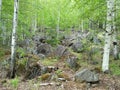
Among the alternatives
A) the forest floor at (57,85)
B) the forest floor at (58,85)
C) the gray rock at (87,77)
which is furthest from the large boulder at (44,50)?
the gray rock at (87,77)

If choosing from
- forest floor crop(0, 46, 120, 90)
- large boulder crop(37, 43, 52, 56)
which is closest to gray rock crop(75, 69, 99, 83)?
forest floor crop(0, 46, 120, 90)

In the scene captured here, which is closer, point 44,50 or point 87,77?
point 87,77

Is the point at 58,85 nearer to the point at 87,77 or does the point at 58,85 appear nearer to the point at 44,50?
the point at 87,77

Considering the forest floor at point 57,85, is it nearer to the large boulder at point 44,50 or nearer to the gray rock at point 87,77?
the gray rock at point 87,77

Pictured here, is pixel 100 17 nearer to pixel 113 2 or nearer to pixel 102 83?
pixel 113 2

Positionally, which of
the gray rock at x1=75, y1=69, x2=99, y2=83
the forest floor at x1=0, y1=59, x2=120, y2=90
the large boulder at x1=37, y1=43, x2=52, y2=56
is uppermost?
the large boulder at x1=37, y1=43, x2=52, y2=56

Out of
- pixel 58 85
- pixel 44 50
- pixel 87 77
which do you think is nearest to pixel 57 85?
pixel 58 85

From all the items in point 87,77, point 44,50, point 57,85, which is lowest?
point 57,85

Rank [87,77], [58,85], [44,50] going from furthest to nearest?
[44,50]
[87,77]
[58,85]

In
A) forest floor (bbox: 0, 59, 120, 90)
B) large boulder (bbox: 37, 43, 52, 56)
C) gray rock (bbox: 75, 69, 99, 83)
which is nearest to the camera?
forest floor (bbox: 0, 59, 120, 90)

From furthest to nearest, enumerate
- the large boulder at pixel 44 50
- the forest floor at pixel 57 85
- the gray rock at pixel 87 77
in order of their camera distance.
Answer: the large boulder at pixel 44 50
the gray rock at pixel 87 77
the forest floor at pixel 57 85

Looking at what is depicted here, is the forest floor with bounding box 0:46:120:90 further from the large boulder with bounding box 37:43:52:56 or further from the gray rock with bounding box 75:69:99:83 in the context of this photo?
the large boulder with bounding box 37:43:52:56

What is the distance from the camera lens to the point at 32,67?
11.4 m

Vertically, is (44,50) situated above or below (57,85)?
above
